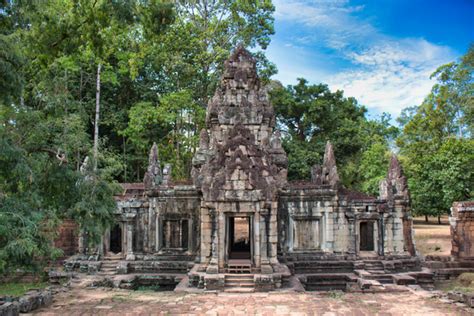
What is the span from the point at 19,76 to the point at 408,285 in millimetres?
15501

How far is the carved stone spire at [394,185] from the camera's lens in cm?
1908

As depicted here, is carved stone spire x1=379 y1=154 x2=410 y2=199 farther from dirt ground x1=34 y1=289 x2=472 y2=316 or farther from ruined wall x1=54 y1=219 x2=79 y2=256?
ruined wall x1=54 y1=219 x2=79 y2=256

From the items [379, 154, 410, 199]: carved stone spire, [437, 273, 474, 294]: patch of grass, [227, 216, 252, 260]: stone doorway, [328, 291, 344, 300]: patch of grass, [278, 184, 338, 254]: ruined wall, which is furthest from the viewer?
[379, 154, 410, 199]: carved stone spire

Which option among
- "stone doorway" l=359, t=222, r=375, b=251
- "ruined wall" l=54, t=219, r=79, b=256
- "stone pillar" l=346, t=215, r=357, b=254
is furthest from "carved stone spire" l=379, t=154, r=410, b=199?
"ruined wall" l=54, t=219, r=79, b=256

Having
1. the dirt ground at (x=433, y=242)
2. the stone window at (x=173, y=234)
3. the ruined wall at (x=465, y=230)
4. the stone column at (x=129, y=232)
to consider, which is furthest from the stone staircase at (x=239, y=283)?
the dirt ground at (x=433, y=242)

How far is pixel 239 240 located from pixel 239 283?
30.4 ft

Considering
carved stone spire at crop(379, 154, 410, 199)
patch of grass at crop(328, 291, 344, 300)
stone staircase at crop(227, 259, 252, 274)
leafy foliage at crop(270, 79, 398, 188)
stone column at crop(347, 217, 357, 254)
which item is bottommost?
patch of grass at crop(328, 291, 344, 300)

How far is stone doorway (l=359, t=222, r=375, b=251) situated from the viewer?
1994cm

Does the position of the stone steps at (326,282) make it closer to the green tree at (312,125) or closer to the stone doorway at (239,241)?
the stone doorway at (239,241)

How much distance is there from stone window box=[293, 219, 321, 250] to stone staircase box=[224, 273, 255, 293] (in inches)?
184

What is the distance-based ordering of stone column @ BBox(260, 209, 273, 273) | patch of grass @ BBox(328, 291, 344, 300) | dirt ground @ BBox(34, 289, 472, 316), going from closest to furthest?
dirt ground @ BBox(34, 289, 472, 316) → patch of grass @ BBox(328, 291, 344, 300) → stone column @ BBox(260, 209, 273, 273)

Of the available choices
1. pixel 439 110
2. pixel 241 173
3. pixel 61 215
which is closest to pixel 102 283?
pixel 61 215

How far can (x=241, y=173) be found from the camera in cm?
1436

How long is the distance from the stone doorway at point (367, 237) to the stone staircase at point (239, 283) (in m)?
8.21
